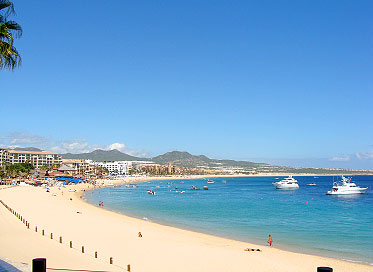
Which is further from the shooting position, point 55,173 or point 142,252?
point 55,173

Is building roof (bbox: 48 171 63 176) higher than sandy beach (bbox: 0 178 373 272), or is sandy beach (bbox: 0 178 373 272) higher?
building roof (bbox: 48 171 63 176)

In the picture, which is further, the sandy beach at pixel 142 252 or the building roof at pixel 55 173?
the building roof at pixel 55 173

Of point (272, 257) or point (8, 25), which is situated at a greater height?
point (8, 25)

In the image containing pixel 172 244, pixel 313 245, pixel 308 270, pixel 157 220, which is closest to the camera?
pixel 308 270

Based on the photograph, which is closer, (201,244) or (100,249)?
(100,249)

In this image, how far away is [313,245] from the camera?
3016 centimetres

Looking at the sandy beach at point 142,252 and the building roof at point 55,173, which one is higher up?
the building roof at point 55,173

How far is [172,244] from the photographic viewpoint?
90.2ft

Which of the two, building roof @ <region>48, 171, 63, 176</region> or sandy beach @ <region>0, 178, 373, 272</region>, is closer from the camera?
sandy beach @ <region>0, 178, 373, 272</region>

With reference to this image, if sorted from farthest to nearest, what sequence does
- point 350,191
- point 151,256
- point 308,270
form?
point 350,191
point 151,256
point 308,270

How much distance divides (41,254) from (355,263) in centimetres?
1999

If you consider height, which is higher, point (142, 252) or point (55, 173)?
point (55, 173)

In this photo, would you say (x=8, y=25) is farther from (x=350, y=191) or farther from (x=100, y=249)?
(x=350, y=191)

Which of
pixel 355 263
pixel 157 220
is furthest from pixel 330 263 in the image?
pixel 157 220
